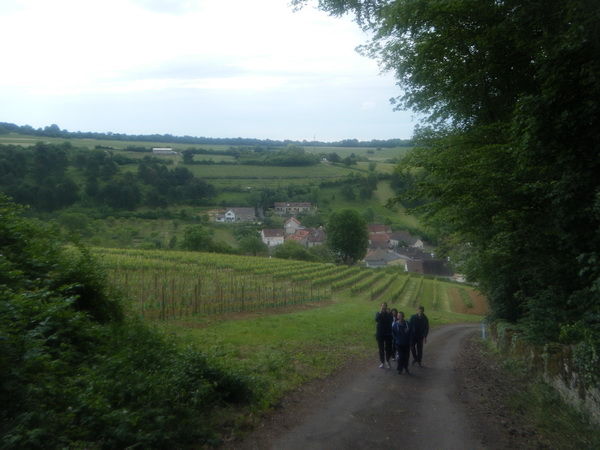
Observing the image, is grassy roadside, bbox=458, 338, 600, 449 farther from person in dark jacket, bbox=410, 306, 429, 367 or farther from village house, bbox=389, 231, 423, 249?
village house, bbox=389, 231, 423, 249

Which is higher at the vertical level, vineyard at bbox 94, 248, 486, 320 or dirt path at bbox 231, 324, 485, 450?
dirt path at bbox 231, 324, 485, 450

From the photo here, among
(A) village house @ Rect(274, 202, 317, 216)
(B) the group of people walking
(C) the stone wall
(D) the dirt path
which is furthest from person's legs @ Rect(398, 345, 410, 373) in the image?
(A) village house @ Rect(274, 202, 317, 216)

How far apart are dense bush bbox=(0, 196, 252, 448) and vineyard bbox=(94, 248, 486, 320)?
208 cm

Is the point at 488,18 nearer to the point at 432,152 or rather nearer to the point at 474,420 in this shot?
the point at 432,152

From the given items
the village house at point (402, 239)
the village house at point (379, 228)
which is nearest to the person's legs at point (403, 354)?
the village house at point (379, 228)

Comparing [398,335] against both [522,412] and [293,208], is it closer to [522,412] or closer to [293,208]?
[522,412]

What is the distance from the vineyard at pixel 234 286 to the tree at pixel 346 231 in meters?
14.3

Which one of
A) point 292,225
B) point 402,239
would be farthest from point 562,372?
point 402,239

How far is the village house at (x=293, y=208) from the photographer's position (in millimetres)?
71688

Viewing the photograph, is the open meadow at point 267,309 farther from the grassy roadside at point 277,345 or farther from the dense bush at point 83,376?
Result: the dense bush at point 83,376

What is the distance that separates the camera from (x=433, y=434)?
20.9ft

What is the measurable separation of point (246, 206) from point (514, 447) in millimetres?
61548

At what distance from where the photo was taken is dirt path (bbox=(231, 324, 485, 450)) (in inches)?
233

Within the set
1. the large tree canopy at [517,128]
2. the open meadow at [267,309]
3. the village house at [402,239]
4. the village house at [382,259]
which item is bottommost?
the village house at [382,259]
